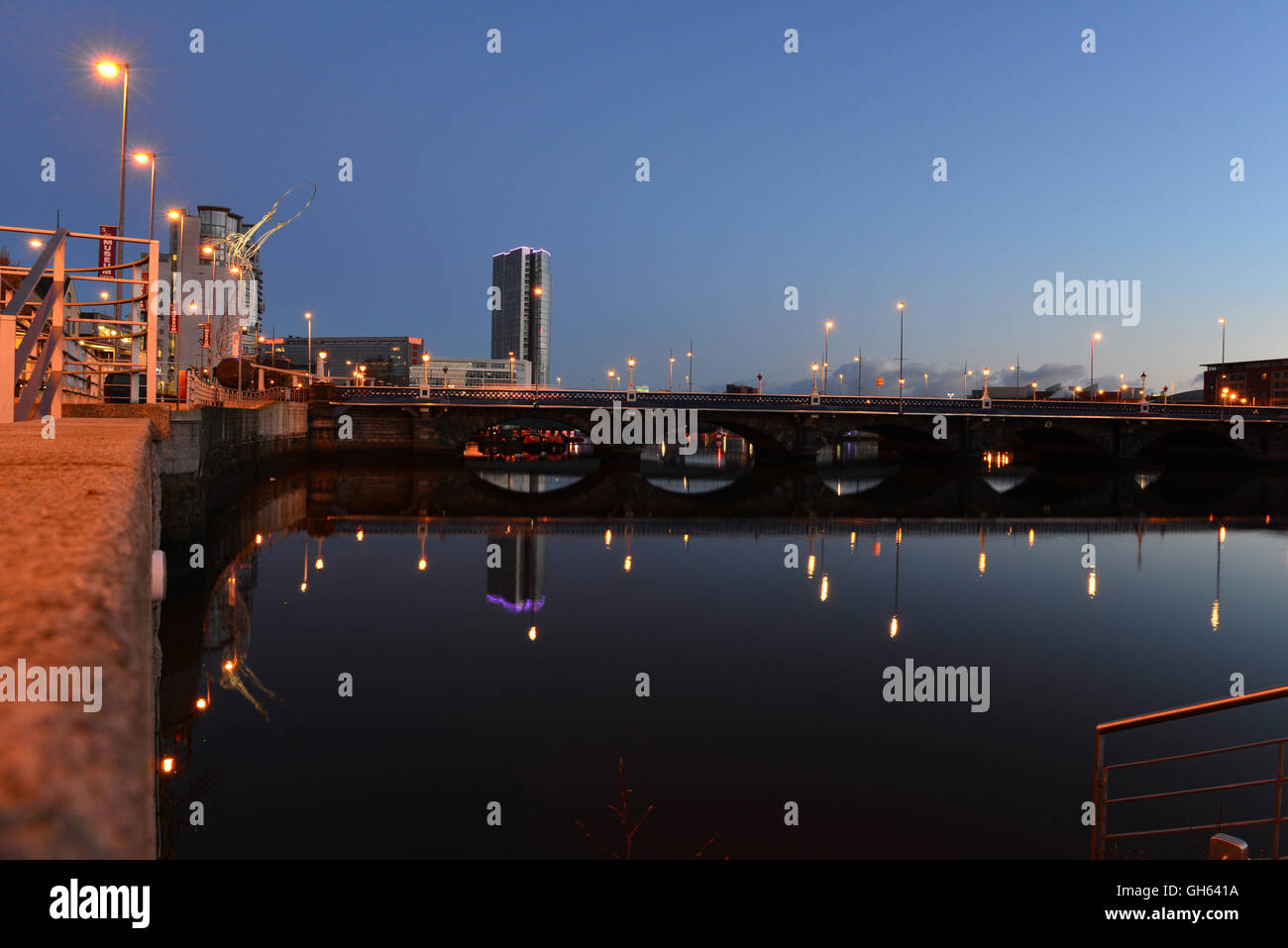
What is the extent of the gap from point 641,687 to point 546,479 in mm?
46626

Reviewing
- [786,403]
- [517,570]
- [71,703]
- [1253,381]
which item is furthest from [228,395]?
[1253,381]

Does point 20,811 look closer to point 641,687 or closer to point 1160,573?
point 641,687

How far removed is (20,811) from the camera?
1017 mm

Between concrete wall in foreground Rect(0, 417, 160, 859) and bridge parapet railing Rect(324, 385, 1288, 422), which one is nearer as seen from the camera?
concrete wall in foreground Rect(0, 417, 160, 859)

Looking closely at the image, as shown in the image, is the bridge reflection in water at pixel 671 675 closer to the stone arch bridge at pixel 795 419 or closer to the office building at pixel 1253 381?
the stone arch bridge at pixel 795 419

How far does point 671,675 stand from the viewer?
1509cm

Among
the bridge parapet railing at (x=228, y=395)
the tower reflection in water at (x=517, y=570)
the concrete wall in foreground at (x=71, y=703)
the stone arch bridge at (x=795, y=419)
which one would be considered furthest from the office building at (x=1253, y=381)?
the concrete wall in foreground at (x=71, y=703)

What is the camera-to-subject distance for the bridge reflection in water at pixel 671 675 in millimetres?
9609

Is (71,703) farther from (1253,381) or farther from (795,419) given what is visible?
(1253,381)

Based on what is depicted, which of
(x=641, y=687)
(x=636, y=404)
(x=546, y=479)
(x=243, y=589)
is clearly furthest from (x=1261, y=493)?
(x=243, y=589)

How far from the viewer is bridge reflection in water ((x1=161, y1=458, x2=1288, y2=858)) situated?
Result: 31.5 ft

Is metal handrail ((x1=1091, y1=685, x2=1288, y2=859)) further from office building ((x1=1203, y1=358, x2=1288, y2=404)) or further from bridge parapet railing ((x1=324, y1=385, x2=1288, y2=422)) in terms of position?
office building ((x1=1203, y1=358, x2=1288, y2=404))

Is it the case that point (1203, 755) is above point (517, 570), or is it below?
above

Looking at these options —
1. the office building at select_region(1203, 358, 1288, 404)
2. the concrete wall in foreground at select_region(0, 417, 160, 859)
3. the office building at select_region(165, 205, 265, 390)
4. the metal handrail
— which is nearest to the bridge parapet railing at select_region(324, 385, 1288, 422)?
the office building at select_region(165, 205, 265, 390)
